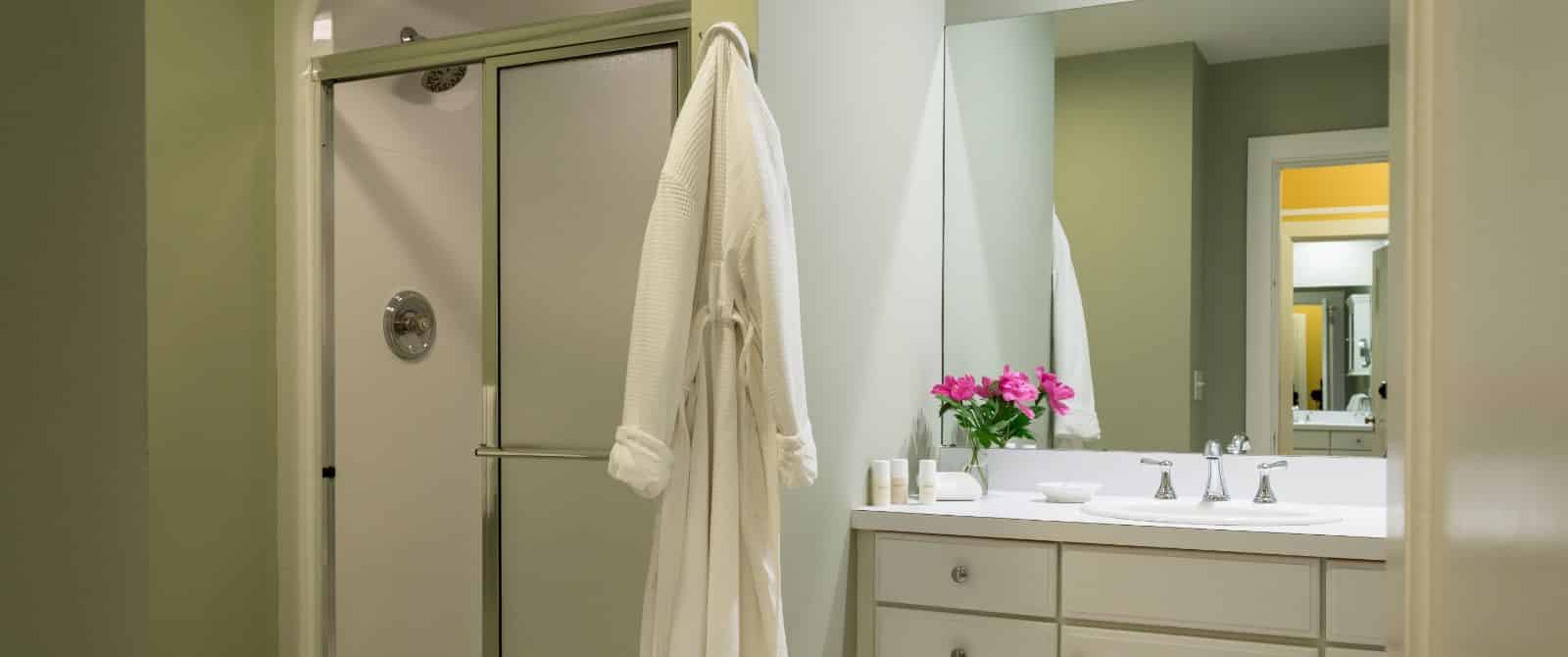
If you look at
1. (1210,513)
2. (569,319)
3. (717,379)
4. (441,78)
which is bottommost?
(1210,513)

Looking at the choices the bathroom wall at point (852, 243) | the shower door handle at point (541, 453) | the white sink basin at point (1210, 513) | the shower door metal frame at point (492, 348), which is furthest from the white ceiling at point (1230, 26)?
the shower door handle at point (541, 453)

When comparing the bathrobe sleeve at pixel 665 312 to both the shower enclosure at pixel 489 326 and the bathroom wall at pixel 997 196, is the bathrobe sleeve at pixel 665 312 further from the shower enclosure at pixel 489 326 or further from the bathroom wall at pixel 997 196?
Answer: the bathroom wall at pixel 997 196

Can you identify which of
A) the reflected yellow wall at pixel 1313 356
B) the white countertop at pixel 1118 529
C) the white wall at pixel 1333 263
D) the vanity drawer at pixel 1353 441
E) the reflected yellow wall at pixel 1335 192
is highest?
the reflected yellow wall at pixel 1335 192

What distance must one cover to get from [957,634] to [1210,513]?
2.04 feet

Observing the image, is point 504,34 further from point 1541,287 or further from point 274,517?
point 1541,287

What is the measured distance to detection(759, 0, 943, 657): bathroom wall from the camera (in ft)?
6.89

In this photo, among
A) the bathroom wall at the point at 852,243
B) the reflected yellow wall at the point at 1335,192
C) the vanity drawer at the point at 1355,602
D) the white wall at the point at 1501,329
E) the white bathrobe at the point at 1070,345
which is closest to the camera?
the white wall at the point at 1501,329

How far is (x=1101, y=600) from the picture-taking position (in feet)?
6.97

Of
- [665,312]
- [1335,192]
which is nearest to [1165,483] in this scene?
[1335,192]

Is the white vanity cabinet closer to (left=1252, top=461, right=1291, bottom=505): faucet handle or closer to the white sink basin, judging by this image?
Answer: the white sink basin

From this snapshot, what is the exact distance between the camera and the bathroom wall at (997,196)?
279 centimetres

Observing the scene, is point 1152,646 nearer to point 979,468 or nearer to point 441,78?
point 979,468

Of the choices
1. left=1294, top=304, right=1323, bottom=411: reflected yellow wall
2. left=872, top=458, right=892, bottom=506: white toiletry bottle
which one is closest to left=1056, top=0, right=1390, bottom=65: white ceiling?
left=1294, top=304, right=1323, bottom=411: reflected yellow wall

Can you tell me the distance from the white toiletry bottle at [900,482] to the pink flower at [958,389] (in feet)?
0.87
